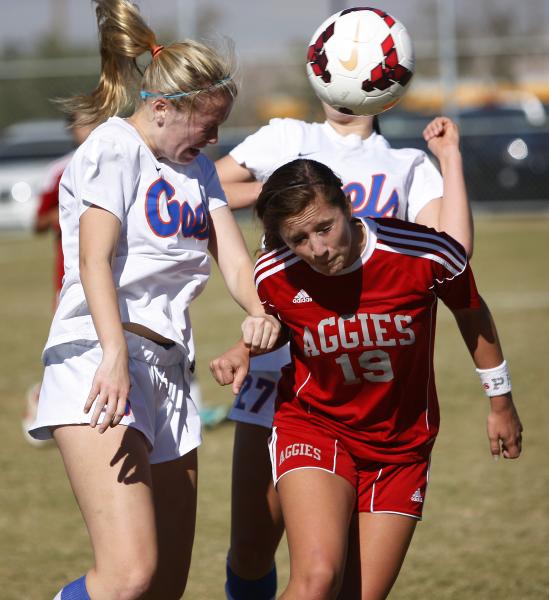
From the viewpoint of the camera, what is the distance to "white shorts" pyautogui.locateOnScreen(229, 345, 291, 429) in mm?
3900

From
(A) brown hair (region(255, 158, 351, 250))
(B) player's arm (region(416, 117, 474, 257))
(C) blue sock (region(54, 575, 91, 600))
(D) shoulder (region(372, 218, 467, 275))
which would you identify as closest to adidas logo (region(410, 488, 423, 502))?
(D) shoulder (region(372, 218, 467, 275))

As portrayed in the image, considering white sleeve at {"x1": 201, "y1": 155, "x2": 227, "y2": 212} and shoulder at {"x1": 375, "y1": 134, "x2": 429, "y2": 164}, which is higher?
white sleeve at {"x1": 201, "y1": 155, "x2": 227, "y2": 212}

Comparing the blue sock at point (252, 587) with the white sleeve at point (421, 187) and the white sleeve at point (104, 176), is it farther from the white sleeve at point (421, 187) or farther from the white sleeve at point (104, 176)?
the white sleeve at point (104, 176)

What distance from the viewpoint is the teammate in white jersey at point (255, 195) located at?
388 cm

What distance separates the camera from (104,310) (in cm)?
296

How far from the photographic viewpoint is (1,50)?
99.1 ft

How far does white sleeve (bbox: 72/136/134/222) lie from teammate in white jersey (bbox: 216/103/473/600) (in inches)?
35.0

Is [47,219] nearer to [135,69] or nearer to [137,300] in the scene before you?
[135,69]

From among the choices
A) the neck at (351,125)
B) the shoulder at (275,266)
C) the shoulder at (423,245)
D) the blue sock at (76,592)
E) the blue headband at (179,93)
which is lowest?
the blue sock at (76,592)

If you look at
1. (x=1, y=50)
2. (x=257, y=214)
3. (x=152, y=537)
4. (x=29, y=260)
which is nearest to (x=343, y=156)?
(x=257, y=214)

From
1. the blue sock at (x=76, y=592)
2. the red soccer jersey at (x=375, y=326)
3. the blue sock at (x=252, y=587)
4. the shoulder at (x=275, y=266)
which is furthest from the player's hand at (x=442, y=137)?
the blue sock at (x=76, y=592)

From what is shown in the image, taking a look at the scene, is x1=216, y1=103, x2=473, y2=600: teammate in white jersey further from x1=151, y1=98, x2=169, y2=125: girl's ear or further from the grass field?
x1=151, y1=98, x2=169, y2=125: girl's ear

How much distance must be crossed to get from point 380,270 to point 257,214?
430 millimetres

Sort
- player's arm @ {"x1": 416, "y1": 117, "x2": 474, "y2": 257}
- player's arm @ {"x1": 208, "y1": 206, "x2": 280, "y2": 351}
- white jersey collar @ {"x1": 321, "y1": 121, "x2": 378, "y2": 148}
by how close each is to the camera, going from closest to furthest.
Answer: player's arm @ {"x1": 208, "y1": 206, "x2": 280, "y2": 351}
player's arm @ {"x1": 416, "y1": 117, "x2": 474, "y2": 257}
white jersey collar @ {"x1": 321, "y1": 121, "x2": 378, "y2": 148}
